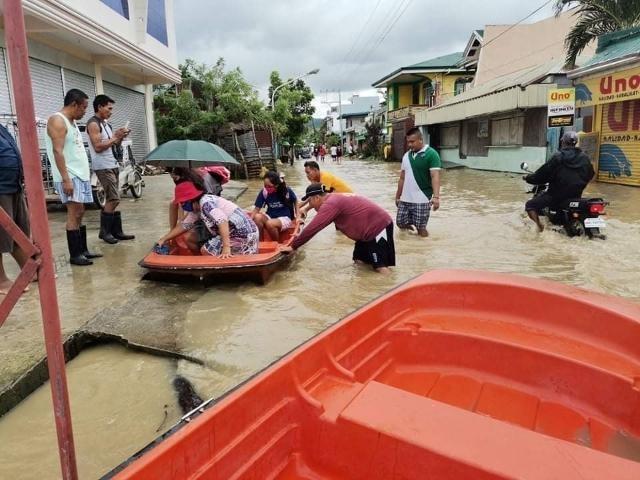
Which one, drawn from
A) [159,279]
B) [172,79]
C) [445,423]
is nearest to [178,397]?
[445,423]

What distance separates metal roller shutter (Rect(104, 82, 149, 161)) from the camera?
41.0 ft

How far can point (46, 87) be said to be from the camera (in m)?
9.19

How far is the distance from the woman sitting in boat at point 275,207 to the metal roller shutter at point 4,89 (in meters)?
4.72

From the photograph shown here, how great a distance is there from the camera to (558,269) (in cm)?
575

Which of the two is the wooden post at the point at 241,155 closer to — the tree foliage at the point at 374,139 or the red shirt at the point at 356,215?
the red shirt at the point at 356,215

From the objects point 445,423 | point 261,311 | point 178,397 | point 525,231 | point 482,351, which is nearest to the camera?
point 445,423

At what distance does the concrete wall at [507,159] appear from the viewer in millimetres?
→ 17812

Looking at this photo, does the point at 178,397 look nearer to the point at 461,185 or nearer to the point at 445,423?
the point at 445,423

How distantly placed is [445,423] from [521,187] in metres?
13.8

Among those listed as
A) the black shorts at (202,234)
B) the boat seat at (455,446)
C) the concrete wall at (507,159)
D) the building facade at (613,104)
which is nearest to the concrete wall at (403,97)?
the concrete wall at (507,159)

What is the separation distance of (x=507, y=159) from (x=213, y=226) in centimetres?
1794

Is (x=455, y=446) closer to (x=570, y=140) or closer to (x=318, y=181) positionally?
(x=318, y=181)

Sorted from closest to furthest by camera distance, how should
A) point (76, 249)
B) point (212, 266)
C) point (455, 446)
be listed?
point (455, 446) → point (212, 266) → point (76, 249)

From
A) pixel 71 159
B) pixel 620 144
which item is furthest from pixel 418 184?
pixel 620 144
